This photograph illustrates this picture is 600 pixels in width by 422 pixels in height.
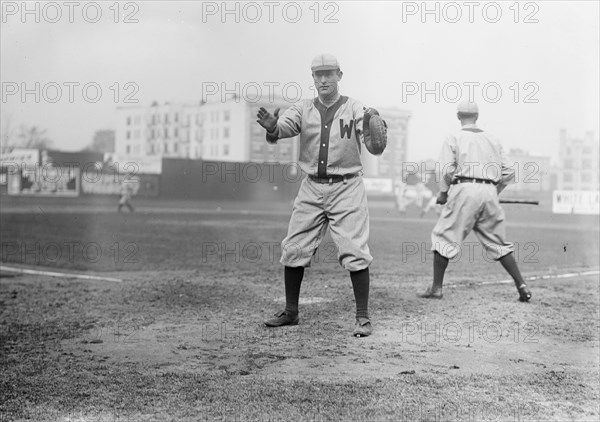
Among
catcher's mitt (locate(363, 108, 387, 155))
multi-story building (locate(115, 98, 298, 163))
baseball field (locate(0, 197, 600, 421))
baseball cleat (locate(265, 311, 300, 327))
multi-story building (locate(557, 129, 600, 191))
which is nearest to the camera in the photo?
baseball field (locate(0, 197, 600, 421))

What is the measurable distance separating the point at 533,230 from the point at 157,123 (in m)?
23.5

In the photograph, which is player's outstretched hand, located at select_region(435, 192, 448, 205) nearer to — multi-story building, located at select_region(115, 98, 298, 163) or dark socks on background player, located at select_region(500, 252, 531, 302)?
dark socks on background player, located at select_region(500, 252, 531, 302)

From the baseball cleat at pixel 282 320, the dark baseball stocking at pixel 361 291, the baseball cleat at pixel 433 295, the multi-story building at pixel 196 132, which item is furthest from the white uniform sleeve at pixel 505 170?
the multi-story building at pixel 196 132

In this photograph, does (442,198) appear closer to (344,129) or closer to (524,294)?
(524,294)

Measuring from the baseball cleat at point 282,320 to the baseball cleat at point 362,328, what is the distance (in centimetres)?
37

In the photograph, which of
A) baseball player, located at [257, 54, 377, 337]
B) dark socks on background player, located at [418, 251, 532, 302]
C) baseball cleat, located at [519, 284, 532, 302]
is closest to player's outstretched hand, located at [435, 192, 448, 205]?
dark socks on background player, located at [418, 251, 532, 302]

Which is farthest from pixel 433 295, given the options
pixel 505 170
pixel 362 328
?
pixel 362 328

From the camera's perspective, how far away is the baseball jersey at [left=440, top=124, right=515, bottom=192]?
200 inches

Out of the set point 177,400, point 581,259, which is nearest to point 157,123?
point 581,259

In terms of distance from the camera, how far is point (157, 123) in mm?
35438

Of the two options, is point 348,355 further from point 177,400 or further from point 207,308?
point 207,308

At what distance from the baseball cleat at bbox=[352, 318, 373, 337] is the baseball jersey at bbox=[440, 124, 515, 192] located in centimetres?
169

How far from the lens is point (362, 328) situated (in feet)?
12.3

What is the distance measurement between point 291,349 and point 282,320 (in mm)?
556
